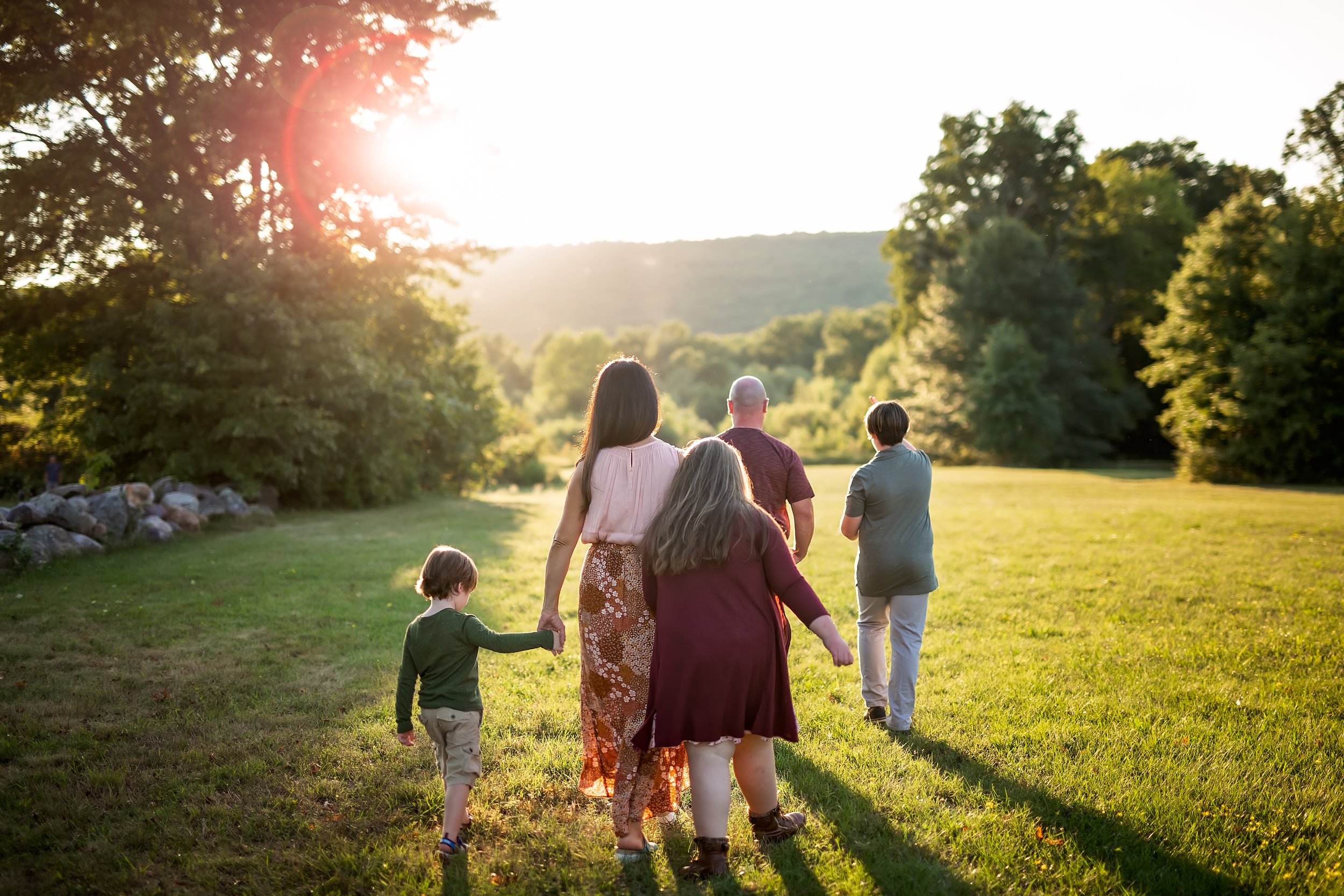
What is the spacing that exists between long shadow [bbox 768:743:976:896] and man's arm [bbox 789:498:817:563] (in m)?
1.26

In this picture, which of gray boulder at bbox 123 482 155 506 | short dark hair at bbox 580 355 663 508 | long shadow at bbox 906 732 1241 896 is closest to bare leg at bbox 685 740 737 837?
short dark hair at bbox 580 355 663 508

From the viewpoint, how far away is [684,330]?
113 m

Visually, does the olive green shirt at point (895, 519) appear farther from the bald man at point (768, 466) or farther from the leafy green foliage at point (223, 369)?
the leafy green foliage at point (223, 369)

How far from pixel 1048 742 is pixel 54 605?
906 cm

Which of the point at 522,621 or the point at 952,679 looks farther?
the point at 522,621

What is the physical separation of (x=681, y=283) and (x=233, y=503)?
541 ft

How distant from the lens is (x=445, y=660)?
3746 mm

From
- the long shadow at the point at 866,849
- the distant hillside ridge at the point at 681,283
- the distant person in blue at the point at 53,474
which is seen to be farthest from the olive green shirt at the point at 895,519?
the distant hillside ridge at the point at 681,283

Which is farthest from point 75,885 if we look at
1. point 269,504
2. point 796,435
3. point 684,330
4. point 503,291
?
point 503,291

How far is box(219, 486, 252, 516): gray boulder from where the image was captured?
14.4m

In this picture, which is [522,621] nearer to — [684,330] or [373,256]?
[373,256]

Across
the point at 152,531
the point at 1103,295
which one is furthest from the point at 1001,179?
the point at 152,531

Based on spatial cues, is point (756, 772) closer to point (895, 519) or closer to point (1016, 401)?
Answer: point (895, 519)

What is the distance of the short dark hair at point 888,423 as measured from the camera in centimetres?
514
